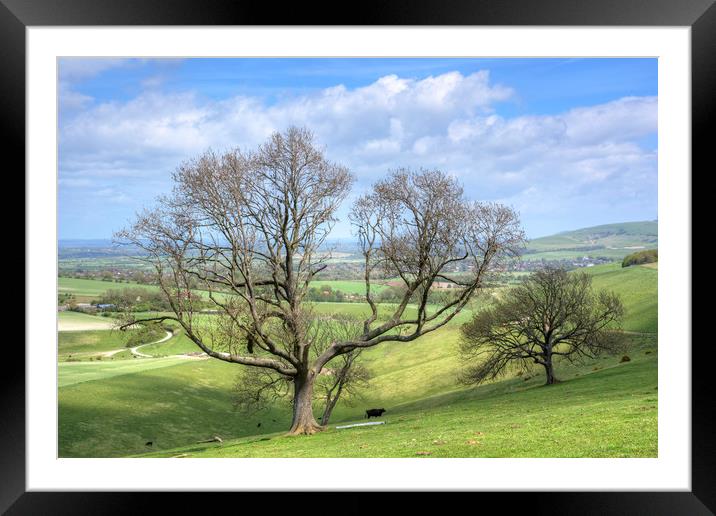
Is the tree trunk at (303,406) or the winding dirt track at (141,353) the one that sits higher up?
the tree trunk at (303,406)

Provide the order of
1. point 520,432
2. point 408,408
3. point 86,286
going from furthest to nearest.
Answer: point 86,286 < point 408,408 < point 520,432

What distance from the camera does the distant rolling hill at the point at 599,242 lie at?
4200 cm

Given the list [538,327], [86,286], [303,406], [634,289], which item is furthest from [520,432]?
[634,289]

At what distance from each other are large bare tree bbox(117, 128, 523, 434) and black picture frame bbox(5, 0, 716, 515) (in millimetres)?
4812

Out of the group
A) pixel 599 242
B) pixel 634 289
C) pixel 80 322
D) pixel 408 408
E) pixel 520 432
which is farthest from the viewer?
pixel 599 242

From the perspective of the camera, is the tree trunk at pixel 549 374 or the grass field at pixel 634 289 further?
the grass field at pixel 634 289
